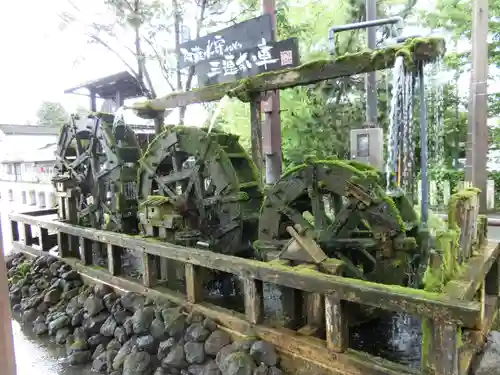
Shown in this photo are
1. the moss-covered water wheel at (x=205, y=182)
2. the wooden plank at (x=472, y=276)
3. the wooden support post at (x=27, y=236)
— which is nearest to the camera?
the wooden plank at (x=472, y=276)

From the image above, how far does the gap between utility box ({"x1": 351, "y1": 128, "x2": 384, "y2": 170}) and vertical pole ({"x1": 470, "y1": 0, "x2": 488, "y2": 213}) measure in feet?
14.7

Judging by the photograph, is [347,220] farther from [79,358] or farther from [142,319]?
[79,358]

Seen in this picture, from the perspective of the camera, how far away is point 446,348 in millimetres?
2559

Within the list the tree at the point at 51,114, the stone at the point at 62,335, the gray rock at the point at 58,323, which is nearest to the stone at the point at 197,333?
the stone at the point at 62,335

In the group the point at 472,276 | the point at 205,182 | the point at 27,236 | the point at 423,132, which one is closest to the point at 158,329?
the point at 205,182

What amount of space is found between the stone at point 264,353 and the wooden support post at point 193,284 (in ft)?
3.31

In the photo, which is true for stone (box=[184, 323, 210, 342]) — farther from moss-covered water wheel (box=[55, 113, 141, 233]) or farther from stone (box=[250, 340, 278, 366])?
moss-covered water wheel (box=[55, 113, 141, 233])

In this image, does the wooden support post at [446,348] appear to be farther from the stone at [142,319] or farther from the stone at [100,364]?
the stone at [100,364]

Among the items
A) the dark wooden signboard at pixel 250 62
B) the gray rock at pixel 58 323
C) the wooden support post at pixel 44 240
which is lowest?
the gray rock at pixel 58 323

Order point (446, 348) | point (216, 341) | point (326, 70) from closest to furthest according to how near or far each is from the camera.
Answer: point (446, 348)
point (216, 341)
point (326, 70)

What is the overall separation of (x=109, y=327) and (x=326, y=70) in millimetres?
3771

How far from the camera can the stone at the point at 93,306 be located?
495 cm

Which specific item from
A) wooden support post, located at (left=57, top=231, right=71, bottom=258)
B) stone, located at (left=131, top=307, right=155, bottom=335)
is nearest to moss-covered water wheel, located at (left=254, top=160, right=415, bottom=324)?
stone, located at (left=131, top=307, right=155, bottom=335)

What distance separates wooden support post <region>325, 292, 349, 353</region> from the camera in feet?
10.0
